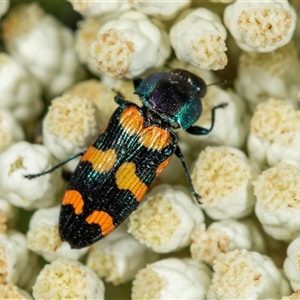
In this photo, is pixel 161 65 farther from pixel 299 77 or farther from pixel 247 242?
pixel 247 242

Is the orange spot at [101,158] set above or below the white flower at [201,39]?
below

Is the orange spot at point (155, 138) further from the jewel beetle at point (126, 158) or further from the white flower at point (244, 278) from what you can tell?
the white flower at point (244, 278)

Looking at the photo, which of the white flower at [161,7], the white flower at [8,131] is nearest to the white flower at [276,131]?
the white flower at [161,7]

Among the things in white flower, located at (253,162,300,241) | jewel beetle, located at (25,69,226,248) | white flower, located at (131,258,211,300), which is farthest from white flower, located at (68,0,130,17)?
white flower, located at (131,258,211,300)

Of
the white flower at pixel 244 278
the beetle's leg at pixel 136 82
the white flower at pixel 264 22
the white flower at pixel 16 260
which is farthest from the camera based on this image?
the beetle's leg at pixel 136 82

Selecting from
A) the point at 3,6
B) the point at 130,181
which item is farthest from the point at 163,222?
the point at 3,6

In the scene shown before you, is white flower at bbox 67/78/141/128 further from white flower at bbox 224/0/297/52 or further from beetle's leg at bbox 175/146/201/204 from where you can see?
white flower at bbox 224/0/297/52

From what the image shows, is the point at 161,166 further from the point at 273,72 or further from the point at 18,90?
the point at 18,90
